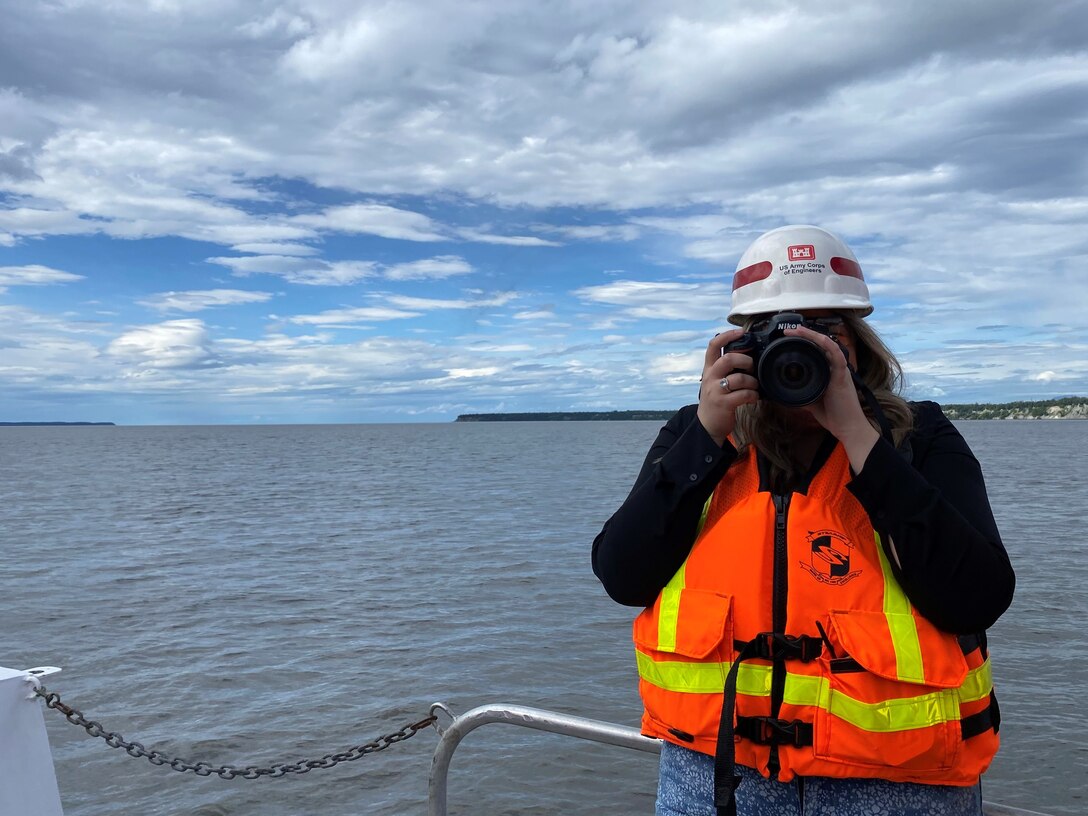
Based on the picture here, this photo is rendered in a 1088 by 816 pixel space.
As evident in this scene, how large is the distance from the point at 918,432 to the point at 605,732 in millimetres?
1147

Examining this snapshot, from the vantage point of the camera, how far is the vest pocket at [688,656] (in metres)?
1.93

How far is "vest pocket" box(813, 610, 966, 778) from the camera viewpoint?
179cm

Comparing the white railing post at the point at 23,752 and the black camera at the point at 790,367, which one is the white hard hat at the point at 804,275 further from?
the white railing post at the point at 23,752

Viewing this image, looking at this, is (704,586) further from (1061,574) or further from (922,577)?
(1061,574)

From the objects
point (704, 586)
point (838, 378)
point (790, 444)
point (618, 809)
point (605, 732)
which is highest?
point (838, 378)

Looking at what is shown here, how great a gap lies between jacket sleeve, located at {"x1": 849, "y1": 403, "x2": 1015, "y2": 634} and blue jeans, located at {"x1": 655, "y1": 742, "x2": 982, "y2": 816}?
35 cm

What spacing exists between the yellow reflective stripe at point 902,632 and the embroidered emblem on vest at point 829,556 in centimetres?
8

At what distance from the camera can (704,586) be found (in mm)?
1996

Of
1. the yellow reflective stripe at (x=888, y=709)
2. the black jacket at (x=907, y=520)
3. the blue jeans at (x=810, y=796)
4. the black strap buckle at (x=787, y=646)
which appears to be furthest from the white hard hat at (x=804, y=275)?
the blue jeans at (x=810, y=796)

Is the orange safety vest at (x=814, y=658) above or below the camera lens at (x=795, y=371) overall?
below

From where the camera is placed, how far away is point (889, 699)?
1.81 m

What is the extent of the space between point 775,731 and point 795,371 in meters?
0.76

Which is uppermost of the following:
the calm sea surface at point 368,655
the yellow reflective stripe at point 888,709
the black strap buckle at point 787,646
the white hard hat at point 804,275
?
the white hard hat at point 804,275

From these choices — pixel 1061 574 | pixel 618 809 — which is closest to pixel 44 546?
pixel 618 809
